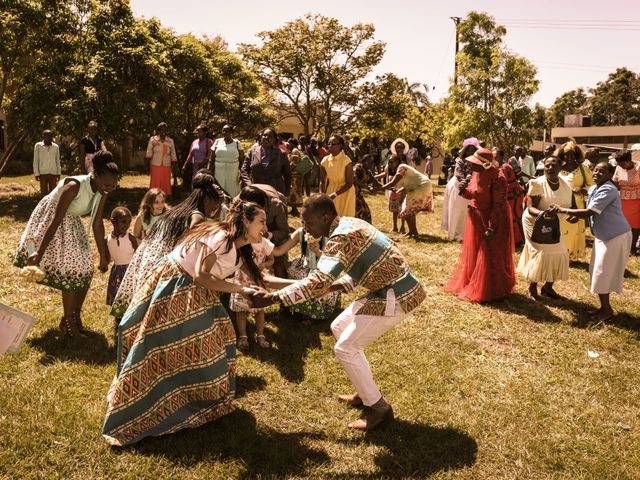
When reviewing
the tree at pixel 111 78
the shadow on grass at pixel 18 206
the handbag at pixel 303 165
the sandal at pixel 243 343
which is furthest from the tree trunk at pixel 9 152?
the sandal at pixel 243 343

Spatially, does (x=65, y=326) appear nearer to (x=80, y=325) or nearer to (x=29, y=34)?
(x=80, y=325)

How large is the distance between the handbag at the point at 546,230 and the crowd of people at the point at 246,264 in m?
0.02

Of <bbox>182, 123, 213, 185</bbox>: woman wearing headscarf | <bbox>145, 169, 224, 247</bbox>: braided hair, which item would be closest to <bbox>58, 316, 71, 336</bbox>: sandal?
<bbox>145, 169, 224, 247</bbox>: braided hair

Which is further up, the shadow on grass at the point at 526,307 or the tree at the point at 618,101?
the tree at the point at 618,101

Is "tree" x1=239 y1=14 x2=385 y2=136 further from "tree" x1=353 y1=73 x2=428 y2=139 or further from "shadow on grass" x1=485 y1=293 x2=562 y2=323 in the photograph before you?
"shadow on grass" x1=485 y1=293 x2=562 y2=323

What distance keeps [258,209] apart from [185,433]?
1.75 metres

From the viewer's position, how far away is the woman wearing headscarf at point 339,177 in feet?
28.0

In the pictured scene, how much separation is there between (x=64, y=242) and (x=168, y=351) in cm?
230

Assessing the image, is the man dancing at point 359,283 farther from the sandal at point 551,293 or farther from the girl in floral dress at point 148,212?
the sandal at point 551,293

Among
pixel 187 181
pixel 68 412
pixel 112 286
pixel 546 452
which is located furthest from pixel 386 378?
pixel 187 181

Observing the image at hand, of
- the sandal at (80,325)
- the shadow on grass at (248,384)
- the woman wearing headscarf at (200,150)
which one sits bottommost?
the shadow on grass at (248,384)

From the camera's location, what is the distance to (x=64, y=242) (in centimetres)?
A: 545

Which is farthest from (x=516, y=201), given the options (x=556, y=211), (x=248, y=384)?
(x=248, y=384)

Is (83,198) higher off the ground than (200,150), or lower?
lower
